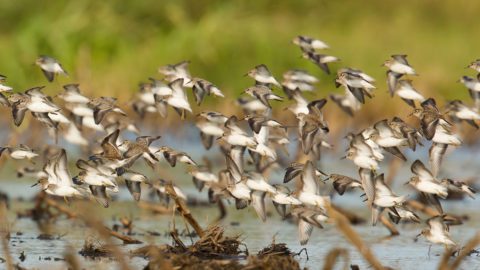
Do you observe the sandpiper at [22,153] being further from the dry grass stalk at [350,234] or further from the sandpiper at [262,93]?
the dry grass stalk at [350,234]

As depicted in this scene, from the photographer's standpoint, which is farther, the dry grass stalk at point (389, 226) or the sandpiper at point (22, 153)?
the dry grass stalk at point (389, 226)

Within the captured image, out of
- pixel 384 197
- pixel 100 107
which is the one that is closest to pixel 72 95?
pixel 100 107

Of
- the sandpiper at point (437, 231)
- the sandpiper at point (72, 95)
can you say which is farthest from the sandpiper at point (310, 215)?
the sandpiper at point (72, 95)

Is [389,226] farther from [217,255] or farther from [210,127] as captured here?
[217,255]

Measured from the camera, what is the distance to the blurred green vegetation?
2469 cm

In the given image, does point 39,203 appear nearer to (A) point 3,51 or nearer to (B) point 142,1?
(A) point 3,51

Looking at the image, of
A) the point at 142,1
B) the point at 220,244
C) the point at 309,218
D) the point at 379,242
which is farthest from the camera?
the point at 142,1

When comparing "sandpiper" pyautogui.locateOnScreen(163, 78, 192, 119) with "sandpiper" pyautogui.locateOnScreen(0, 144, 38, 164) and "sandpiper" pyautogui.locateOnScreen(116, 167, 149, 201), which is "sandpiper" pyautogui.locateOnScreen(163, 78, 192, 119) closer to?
→ "sandpiper" pyautogui.locateOnScreen(116, 167, 149, 201)

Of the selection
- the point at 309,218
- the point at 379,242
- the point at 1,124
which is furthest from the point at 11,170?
the point at 309,218

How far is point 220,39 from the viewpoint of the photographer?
26.5 m

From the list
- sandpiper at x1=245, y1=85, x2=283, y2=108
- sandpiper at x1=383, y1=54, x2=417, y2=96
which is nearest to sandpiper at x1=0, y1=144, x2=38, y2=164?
sandpiper at x1=245, y1=85, x2=283, y2=108

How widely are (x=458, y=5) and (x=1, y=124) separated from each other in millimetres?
12821

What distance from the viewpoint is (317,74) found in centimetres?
2597

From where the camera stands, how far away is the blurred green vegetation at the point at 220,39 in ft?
81.0
